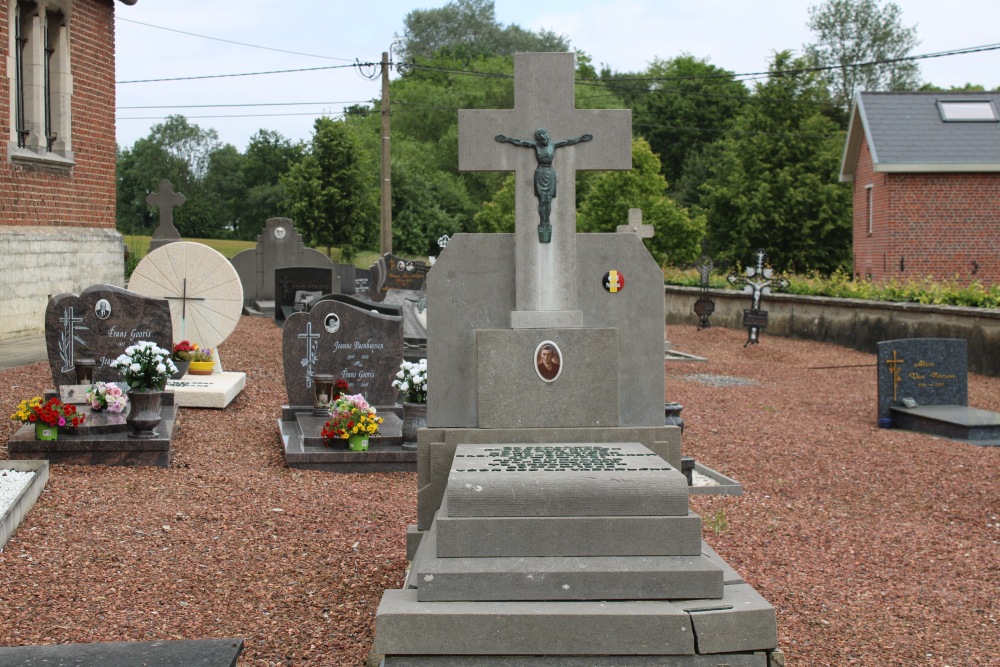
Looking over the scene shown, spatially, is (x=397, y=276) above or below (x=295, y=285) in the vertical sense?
above

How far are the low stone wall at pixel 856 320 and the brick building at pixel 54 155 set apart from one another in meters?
9.97

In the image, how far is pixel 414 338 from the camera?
53.8 ft

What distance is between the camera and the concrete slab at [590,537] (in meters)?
4.55

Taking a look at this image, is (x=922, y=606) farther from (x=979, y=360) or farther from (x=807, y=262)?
(x=807, y=262)

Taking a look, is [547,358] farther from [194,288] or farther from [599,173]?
[599,173]

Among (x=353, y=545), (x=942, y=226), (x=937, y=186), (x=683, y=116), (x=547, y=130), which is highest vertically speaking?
(x=683, y=116)

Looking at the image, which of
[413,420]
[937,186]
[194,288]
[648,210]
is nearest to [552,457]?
[413,420]

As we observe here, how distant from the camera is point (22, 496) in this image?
6695mm

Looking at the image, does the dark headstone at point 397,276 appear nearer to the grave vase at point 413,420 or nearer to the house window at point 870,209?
the grave vase at point 413,420

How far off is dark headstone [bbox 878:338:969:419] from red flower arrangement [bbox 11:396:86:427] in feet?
28.2

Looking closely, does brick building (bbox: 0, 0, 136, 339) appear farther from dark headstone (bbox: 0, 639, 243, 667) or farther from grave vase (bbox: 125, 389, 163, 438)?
dark headstone (bbox: 0, 639, 243, 667)

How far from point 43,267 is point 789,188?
29768mm

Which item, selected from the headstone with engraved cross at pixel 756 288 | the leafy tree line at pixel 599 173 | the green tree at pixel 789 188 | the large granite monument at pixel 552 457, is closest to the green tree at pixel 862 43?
the leafy tree line at pixel 599 173

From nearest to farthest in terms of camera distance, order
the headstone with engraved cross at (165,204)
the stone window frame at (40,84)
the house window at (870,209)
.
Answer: the stone window frame at (40,84), the headstone with engraved cross at (165,204), the house window at (870,209)
